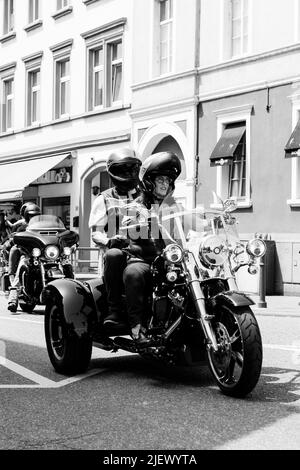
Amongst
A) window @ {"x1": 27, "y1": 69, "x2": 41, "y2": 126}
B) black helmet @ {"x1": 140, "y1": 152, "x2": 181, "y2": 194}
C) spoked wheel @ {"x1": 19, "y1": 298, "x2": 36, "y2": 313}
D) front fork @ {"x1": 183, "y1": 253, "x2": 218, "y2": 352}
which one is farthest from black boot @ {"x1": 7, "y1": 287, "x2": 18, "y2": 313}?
window @ {"x1": 27, "y1": 69, "x2": 41, "y2": 126}

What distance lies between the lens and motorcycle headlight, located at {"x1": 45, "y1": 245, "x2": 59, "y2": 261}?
1080 cm

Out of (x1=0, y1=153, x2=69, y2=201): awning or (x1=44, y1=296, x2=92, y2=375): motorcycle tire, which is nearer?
(x1=44, y1=296, x2=92, y2=375): motorcycle tire

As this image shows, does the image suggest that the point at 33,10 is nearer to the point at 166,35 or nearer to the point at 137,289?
the point at 166,35

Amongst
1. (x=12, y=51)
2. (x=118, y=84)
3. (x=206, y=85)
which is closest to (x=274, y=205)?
(x=206, y=85)

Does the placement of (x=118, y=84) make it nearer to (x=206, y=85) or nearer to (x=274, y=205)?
(x=206, y=85)

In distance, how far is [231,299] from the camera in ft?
16.1

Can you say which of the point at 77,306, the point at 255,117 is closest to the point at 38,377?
the point at 77,306

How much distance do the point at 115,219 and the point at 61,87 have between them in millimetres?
20277

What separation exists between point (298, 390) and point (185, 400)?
0.90 meters

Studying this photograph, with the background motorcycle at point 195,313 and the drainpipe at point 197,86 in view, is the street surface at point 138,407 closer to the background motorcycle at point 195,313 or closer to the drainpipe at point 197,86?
the background motorcycle at point 195,313

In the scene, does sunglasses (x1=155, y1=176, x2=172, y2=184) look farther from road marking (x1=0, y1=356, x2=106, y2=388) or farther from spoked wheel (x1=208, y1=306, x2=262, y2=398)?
road marking (x1=0, y1=356, x2=106, y2=388)

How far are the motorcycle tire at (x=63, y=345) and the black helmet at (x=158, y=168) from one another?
4.06ft

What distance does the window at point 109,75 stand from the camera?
75.3ft

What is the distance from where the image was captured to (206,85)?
62.3 feet
